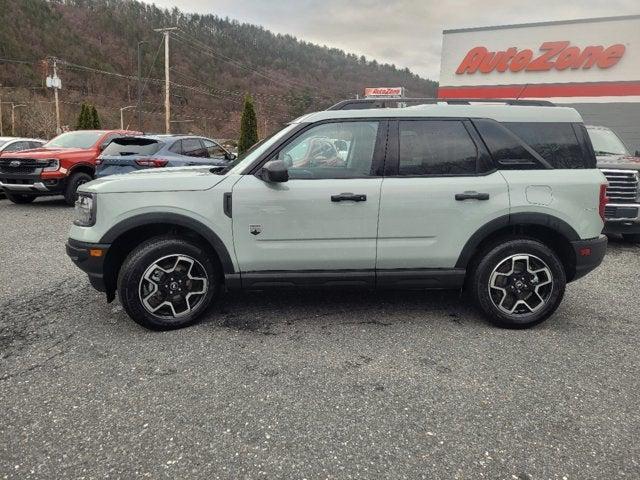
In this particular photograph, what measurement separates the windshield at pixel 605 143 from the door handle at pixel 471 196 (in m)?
5.27

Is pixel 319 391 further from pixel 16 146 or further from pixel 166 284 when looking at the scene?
pixel 16 146

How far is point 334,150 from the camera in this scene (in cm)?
378

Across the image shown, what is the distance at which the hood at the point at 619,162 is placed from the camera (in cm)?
673

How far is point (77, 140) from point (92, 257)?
8.73m

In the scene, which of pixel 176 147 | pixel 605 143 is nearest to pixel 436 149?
pixel 605 143

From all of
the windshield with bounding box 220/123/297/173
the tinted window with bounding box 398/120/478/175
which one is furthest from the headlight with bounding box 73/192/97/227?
A: the tinted window with bounding box 398/120/478/175

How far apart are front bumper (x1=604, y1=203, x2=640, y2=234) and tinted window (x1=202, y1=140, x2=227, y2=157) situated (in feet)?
25.1

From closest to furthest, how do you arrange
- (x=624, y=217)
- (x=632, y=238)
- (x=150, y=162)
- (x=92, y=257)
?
(x=92, y=257), (x=624, y=217), (x=632, y=238), (x=150, y=162)

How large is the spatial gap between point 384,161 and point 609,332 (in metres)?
2.32

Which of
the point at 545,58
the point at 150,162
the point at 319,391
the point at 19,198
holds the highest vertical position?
the point at 545,58

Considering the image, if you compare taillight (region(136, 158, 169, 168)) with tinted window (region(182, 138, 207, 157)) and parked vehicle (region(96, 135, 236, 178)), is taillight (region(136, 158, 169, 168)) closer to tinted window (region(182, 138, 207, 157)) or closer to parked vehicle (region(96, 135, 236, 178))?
parked vehicle (region(96, 135, 236, 178))

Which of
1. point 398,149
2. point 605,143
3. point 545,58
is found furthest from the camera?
point 545,58

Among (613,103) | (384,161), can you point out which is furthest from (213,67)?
(384,161)

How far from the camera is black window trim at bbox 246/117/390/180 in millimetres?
3664
